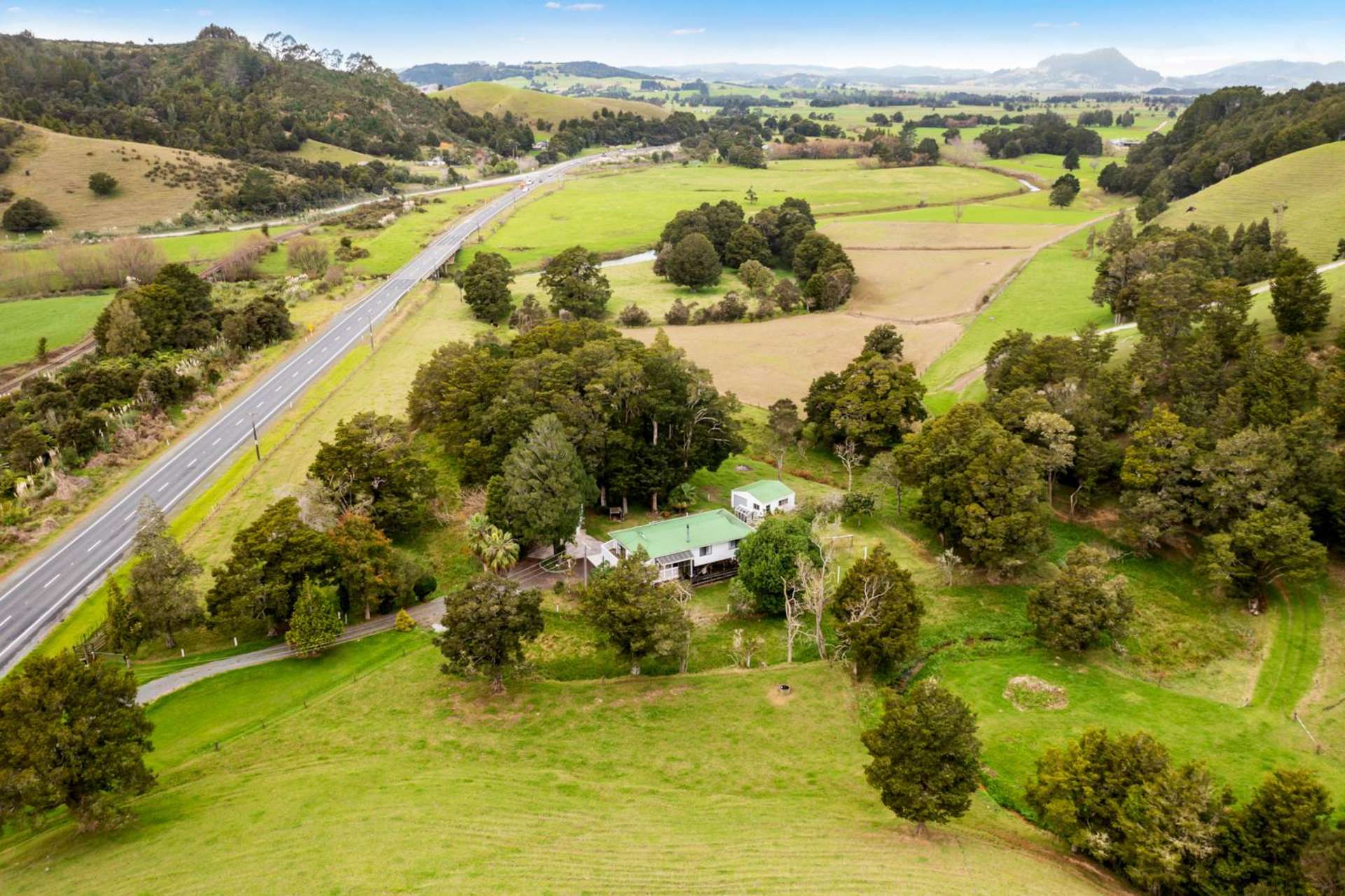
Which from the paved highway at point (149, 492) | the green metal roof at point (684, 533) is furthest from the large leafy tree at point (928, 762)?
the paved highway at point (149, 492)

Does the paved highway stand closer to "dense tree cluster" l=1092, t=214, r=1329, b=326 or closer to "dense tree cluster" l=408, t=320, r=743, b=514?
"dense tree cluster" l=408, t=320, r=743, b=514

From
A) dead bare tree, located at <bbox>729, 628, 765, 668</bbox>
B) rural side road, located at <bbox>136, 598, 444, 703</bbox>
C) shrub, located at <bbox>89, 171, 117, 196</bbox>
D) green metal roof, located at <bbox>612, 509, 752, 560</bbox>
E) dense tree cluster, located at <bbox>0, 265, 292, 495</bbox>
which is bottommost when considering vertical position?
dead bare tree, located at <bbox>729, 628, 765, 668</bbox>

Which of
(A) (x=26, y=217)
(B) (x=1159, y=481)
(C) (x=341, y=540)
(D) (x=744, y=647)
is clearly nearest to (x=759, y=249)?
(B) (x=1159, y=481)

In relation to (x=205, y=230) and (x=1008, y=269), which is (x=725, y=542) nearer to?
(x=1008, y=269)

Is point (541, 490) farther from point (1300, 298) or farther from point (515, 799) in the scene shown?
point (1300, 298)

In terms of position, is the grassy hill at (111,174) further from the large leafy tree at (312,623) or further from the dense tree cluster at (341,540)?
the large leafy tree at (312,623)

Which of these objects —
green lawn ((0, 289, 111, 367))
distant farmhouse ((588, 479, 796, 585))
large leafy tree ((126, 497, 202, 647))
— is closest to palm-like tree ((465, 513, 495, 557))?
distant farmhouse ((588, 479, 796, 585))
